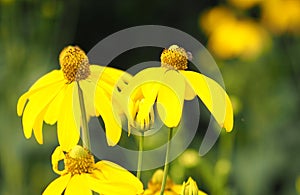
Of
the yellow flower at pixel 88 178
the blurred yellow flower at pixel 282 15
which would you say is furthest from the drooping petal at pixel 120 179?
the blurred yellow flower at pixel 282 15

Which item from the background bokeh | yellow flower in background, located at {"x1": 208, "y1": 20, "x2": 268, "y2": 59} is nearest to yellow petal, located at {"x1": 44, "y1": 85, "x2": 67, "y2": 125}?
the background bokeh

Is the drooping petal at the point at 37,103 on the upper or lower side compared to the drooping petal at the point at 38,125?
upper

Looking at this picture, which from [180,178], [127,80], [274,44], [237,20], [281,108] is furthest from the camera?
[237,20]

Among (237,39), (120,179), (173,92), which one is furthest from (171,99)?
(237,39)

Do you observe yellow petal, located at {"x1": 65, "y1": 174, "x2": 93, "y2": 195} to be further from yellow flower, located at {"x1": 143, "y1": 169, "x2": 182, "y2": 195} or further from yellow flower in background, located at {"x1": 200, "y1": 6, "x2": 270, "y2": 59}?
yellow flower in background, located at {"x1": 200, "y1": 6, "x2": 270, "y2": 59}

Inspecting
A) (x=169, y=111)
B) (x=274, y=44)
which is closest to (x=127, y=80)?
(x=169, y=111)

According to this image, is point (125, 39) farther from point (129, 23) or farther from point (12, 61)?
point (12, 61)

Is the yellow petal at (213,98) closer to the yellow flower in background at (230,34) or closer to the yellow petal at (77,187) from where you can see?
the yellow petal at (77,187)
